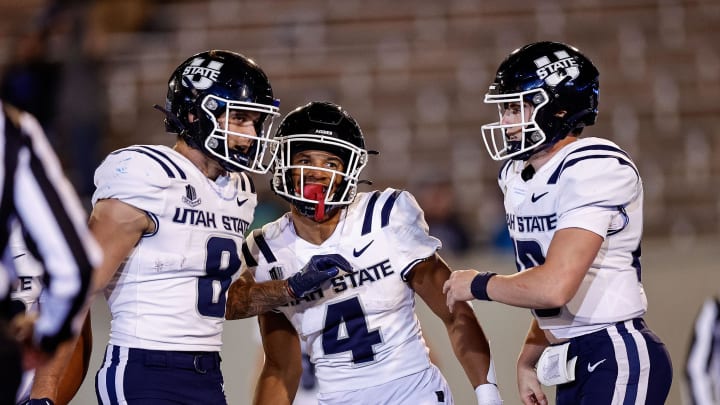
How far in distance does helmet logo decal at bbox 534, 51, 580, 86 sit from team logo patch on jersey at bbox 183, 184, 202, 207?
124 centimetres

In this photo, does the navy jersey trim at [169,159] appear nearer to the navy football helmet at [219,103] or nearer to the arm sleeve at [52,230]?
the navy football helmet at [219,103]

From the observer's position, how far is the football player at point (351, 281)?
387 cm

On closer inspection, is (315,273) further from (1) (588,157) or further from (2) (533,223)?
(1) (588,157)

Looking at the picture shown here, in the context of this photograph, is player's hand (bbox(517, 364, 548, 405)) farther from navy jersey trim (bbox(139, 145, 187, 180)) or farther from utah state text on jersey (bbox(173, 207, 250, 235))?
navy jersey trim (bbox(139, 145, 187, 180))

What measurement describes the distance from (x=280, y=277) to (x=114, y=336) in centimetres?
66

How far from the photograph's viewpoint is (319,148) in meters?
3.96

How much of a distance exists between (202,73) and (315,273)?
84 centimetres

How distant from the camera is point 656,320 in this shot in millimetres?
5691

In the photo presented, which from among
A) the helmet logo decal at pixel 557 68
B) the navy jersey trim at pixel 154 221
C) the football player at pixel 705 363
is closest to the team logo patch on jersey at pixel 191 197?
the navy jersey trim at pixel 154 221

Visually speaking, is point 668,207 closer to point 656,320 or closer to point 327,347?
point 656,320

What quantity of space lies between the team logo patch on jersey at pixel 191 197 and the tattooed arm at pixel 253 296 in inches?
16.9

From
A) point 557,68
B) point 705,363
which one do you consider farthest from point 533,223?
point 705,363

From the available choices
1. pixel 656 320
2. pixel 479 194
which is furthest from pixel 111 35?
pixel 656 320

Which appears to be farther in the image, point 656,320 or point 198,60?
point 656,320
